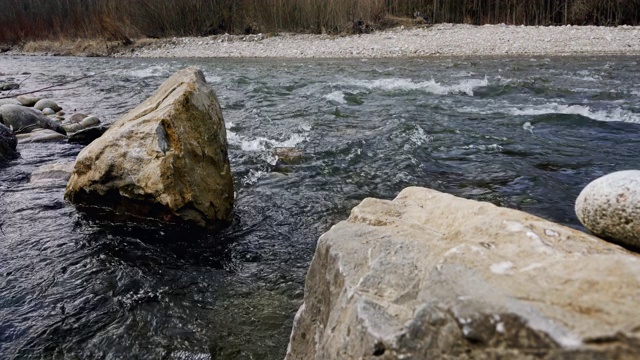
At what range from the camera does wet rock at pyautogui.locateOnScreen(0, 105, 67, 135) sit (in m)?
7.89

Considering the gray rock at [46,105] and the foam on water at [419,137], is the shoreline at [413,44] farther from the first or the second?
the foam on water at [419,137]

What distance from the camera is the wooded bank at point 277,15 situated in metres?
21.5

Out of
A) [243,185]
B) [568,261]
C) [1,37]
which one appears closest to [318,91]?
[243,185]

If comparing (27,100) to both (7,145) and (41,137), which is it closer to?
(41,137)

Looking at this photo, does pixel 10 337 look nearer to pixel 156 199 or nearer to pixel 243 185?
pixel 156 199

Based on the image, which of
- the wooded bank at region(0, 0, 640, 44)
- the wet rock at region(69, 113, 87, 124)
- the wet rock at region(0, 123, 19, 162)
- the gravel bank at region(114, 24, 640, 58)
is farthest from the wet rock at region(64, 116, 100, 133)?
the wooded bank at region(0, 0, 640, 44)

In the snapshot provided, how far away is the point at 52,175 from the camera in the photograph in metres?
5.49

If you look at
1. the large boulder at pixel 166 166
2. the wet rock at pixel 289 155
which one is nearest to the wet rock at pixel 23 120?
the wet rock at pixel 289 155

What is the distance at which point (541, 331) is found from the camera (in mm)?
1184

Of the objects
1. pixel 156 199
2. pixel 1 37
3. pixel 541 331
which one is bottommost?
pixel 156 199

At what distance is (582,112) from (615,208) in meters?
6.72

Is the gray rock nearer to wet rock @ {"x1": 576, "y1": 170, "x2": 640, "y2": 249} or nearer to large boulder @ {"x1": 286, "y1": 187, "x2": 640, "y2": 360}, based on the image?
large boulder @ {"x1": 286, "y1": 187, "x2": 640, "y2": 360}

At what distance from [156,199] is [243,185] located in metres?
1.34

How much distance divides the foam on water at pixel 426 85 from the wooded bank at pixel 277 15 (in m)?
12.7
